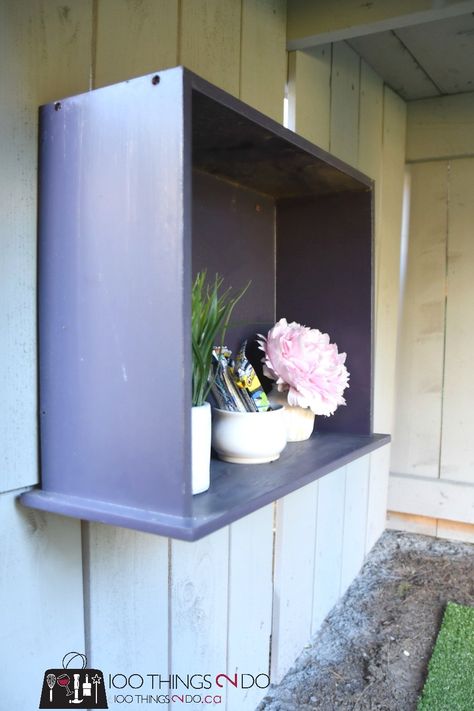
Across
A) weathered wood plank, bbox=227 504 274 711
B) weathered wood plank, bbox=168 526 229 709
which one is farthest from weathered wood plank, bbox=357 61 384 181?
weathered wood plank, bbox=168 526 229 709

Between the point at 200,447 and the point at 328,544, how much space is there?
1130mm

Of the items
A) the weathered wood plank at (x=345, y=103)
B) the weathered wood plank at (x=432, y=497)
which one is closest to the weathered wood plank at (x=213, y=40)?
the weathered wood plank at (x=345, y=103)

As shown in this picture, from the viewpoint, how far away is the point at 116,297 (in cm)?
68

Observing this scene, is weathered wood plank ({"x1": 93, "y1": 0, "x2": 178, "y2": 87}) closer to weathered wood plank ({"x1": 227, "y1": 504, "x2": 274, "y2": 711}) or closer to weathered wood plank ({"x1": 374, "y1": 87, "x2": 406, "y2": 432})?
weathered wood plank ({"x1": 227, "y1": 504, "x2": 274, "y2": 711})

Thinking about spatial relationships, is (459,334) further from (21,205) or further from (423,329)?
(21,205)

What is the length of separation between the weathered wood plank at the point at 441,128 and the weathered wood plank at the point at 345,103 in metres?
0.57

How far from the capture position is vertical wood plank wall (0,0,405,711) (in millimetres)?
723

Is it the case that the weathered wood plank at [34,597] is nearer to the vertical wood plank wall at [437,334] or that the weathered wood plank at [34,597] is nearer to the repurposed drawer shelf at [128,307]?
the repurposed drawer shelf at [128,307]

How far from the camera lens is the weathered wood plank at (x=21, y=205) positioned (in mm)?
702

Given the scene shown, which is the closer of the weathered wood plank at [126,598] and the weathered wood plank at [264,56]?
the weathered wood plank at [126,598]

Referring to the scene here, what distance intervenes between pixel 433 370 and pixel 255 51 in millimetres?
1502

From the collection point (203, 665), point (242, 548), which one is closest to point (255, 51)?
point (242, 548)

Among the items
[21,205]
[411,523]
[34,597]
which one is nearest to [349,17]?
[21,205]

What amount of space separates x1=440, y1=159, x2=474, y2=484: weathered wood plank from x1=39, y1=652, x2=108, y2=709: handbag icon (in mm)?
1784
